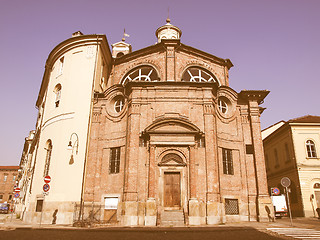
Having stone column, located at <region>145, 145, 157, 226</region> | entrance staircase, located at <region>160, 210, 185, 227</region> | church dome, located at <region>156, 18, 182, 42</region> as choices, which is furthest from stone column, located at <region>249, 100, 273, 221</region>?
church dome, located at <region>156, 18, 182, 42</region>

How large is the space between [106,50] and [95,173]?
11021mm

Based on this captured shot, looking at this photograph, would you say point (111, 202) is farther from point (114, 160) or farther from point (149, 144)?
point (149, 144)

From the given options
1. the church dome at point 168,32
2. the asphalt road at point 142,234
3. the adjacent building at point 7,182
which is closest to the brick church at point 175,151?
the asphalt road at point 142,234

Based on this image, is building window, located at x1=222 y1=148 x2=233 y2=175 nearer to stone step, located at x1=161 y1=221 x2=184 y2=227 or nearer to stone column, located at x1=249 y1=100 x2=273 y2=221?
stone column, located at x1=249 y1=100 x2=273 y2=221

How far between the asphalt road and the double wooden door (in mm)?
3940

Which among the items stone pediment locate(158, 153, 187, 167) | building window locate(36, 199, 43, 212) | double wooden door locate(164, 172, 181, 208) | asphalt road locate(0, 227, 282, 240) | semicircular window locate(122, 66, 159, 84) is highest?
semicircular window locate(122, 66, 159, 84)

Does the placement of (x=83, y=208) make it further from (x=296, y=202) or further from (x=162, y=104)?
(x=296, y=202)

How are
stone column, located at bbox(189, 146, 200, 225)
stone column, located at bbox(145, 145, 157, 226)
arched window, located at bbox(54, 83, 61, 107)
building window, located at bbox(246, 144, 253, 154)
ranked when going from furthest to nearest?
1. arched window, located at bbox(54, 83, 61, 107)
2. building window, located at bbox(246, 144, 253, 154)
3. stone column, located at bbox(189, 146, 200, 225)
4. stone column, located at bbox(145, 145, 157, 226)

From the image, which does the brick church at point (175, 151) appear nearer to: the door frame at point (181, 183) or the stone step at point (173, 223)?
the door frame at point (181, 183)

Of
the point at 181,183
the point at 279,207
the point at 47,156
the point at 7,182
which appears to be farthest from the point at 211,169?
the point at 7,182

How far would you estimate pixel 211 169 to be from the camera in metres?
17.1

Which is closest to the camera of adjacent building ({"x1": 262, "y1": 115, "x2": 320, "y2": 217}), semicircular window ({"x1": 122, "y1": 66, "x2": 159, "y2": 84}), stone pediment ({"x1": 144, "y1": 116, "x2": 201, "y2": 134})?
stone pediment ({"x1": 144, "y1": 116, "x2": 201, "y2": 134})

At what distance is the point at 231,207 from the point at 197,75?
11.5 m

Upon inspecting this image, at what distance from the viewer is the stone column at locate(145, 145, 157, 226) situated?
615 inches
